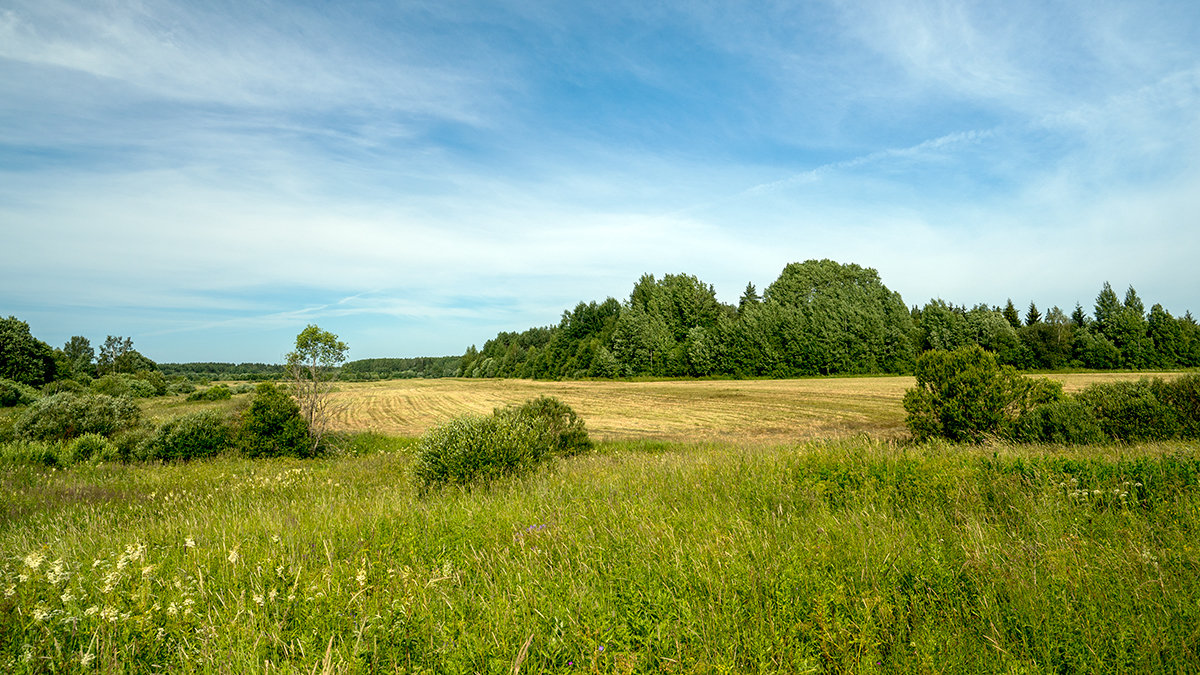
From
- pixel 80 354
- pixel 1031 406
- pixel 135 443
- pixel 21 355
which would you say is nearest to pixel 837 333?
pixel 1031 406

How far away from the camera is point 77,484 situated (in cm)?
1143

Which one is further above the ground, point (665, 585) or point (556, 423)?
point (665, 585)

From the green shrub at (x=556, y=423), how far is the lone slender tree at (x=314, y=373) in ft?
28.0

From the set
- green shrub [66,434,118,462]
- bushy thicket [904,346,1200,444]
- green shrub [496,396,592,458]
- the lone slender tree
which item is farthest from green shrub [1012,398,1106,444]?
green shrub [66,434,118,462]

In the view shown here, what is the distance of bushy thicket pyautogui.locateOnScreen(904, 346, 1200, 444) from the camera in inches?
475

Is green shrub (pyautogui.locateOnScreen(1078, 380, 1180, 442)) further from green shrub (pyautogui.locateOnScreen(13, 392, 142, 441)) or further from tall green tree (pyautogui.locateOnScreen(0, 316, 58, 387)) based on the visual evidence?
tall green tree (pyautogui.locateOnScreen(0, 316, 58, 387))

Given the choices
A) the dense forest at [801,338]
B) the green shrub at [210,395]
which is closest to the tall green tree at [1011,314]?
the dense forest at [801,338]

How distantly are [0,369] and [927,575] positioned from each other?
75712mm

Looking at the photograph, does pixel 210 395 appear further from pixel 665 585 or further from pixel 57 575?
pixel 665 585

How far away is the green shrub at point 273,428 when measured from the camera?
18.4m

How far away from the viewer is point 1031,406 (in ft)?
45.9

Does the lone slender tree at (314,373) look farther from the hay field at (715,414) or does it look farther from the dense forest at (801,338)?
the dense forest at (801,338)

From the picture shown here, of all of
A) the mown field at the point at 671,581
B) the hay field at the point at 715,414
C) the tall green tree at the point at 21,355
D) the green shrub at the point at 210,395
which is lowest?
the hay field at the point at 715,414

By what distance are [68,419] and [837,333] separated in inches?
2818
